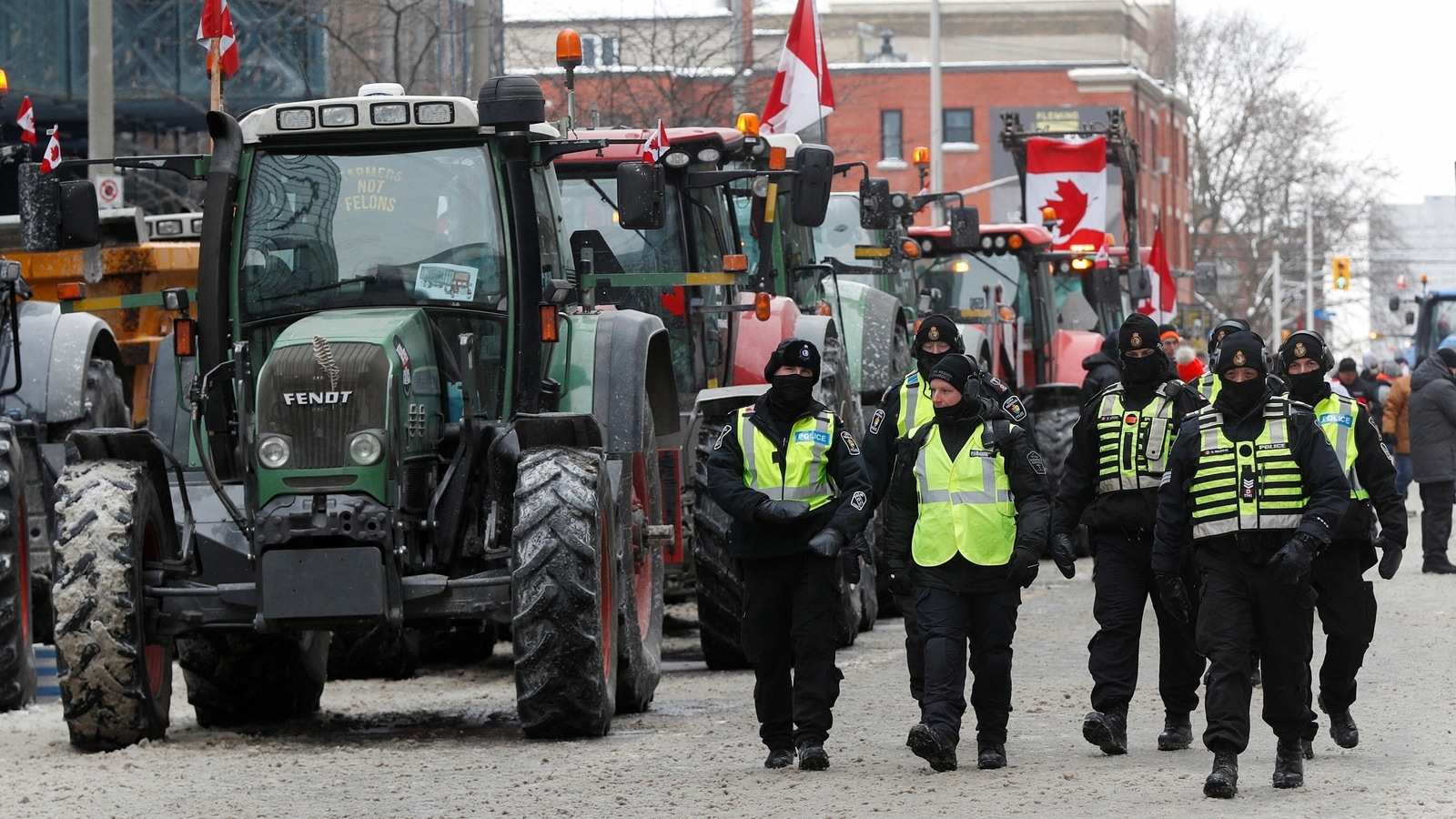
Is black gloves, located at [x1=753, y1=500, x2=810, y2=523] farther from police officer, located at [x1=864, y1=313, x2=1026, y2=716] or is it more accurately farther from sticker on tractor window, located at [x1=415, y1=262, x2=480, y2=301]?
sticker on tractor window, located at [x1=415, y1=262, x2=480, y2=301]

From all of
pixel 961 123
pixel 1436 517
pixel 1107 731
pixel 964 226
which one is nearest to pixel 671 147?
pixel 1107 731

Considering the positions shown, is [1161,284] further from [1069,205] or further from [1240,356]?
[1240,356]

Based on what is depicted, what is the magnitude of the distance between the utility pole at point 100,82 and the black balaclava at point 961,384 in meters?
9.73

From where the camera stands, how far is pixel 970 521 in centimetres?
891

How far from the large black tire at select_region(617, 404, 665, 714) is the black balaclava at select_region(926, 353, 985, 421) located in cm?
198

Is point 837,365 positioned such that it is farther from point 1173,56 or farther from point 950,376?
point 1173,56

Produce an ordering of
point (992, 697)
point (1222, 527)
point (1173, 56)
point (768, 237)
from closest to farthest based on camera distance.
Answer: point (1222, 527) → point (992, 697) → point (768, 237) → point (1173, 56)

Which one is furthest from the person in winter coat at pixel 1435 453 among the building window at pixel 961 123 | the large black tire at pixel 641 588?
the building window at pixel 961 123

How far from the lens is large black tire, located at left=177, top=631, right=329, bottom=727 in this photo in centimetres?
Result: 1074

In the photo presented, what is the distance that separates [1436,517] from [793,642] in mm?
10521

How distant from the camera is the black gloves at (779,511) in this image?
29.4ft

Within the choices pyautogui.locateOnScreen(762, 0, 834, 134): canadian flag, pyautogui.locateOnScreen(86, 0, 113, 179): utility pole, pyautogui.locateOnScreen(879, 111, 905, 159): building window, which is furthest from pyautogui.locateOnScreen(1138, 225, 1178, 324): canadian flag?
pyautogui.locateOnScreen(879, 111, 905, 159): building window

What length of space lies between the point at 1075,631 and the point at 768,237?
10.0 ft

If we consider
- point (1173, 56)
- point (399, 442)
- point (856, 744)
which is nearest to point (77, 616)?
point (399, 442)
